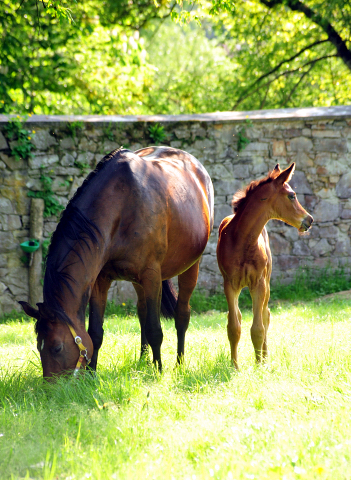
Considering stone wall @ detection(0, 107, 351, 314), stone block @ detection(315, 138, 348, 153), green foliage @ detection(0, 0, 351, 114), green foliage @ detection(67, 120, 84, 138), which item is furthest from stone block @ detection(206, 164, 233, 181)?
green foliage @ detection(0, 0, 351, 114)

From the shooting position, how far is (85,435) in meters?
2.72

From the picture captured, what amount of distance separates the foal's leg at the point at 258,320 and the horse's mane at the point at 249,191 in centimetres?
70

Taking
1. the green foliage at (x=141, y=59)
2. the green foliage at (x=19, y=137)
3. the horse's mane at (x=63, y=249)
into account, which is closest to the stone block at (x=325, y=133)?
the green foliage at (x=141, y=59)

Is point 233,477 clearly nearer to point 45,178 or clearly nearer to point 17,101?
point 45,178

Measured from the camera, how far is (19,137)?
762 centimetres

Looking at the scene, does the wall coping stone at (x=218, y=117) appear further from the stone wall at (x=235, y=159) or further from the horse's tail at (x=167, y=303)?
the horse's tail at (x=167, y=303)

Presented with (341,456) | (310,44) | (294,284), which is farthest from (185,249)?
(310,44)

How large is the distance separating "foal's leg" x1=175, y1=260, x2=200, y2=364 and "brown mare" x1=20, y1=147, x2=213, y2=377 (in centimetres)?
1

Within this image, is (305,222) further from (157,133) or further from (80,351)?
(157,133)

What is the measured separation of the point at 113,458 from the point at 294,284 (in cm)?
668

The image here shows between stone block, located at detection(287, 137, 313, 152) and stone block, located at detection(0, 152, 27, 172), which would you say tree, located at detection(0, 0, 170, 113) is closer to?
stone block, located at detection(0, 152, 27, 172)

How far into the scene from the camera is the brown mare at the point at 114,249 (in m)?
3.45

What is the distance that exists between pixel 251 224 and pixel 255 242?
6.3 inches

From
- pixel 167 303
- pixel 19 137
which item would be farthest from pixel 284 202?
pixel 19 137
